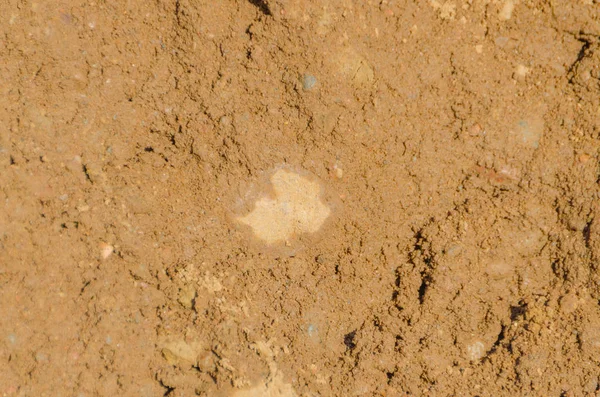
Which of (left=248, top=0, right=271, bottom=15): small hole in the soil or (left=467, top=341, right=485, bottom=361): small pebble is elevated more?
(left=248, top=0, right=271, bottom=15): small hole in the soil

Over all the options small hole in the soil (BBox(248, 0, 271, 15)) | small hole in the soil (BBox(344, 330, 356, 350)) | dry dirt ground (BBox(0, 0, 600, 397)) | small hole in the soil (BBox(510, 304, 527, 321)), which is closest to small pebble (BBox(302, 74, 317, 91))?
dry dirt ground (BBox(0, 0, 600, 397))

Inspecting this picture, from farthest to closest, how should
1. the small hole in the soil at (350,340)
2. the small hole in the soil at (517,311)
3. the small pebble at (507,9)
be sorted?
the small hole in the soil at (350,340)
the small hole in the soil at (517,311)
the small pebble at (507,9)

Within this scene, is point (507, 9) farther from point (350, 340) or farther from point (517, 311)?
point (350, 340)

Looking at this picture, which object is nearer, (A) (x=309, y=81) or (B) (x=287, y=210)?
(A) (x=309, y=81)

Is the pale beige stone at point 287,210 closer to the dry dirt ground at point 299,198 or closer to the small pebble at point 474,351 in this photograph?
the dry dirt ground at point 299,198

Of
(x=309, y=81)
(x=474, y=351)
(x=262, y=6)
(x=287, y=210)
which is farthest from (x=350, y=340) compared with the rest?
(x=262, y=6)

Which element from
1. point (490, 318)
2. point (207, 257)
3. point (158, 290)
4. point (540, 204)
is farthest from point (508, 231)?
point (158, 290)

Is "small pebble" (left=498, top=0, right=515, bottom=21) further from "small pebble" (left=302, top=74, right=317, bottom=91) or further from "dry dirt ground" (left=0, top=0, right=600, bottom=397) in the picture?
"small pebble" (left=302, top=74, right=317, bottom=91)

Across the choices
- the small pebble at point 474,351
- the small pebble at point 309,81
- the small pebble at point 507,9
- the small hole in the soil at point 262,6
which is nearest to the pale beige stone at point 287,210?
the small pebble at point 309,81
